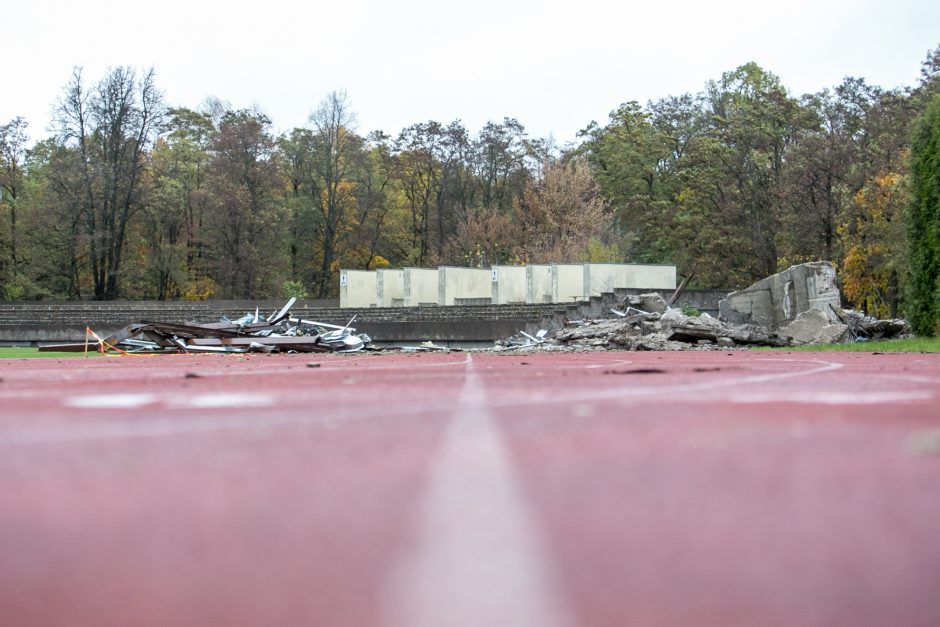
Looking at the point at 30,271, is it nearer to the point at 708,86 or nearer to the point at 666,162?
the point at 666,162

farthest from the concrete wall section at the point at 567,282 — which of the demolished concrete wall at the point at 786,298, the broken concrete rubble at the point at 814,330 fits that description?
the broken concrete rubble at the point at 814,330

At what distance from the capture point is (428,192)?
163 ft

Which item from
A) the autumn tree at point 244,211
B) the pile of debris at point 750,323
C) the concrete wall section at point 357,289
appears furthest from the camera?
the autumn tree at point 244,211

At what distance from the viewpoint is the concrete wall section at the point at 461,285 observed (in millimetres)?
32219

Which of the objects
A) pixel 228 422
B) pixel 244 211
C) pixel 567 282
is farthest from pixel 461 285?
pixel 228 422

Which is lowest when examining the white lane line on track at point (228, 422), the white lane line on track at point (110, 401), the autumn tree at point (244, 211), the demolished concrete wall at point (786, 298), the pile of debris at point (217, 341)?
the pile of debris at point (217, 341)

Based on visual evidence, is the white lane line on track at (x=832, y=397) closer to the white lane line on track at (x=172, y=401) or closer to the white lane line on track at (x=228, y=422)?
the white lane line on track at (x=228, y=422)

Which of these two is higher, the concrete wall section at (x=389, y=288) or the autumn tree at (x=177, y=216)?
the autumn tree at (x=177, y=216)

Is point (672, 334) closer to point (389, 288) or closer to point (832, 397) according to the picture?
point (832, 397)

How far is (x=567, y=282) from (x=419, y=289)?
23.6 feet

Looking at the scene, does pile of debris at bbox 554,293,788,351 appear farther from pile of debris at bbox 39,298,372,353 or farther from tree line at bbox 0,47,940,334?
tree line at bbox 0,47,940,334

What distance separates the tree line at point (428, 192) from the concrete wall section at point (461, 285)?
748 cm

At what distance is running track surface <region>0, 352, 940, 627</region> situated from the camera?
539 mm

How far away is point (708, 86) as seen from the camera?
145 ft
